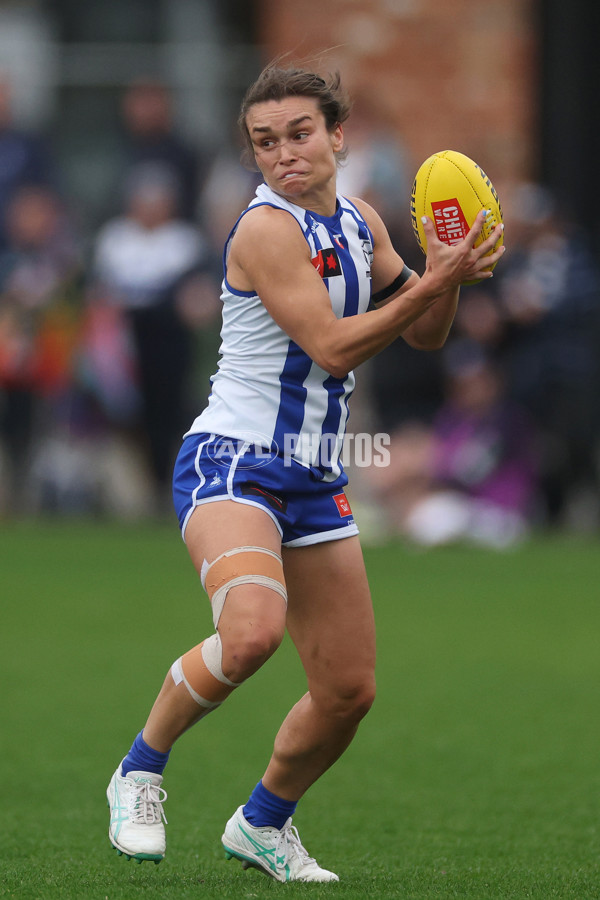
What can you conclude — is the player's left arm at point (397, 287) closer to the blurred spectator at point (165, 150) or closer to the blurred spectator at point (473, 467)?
the blurred spectator at point (473, 467)

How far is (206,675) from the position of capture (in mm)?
4301

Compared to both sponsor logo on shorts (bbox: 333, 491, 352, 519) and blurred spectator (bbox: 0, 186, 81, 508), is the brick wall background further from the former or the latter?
sponsor logo on shorts (bbox: 333, 491, 352, 519)

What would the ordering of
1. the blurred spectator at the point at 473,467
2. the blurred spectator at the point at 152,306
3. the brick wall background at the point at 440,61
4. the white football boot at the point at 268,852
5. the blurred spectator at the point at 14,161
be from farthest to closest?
the brick wall background at the point at 440,61 < the blurred spectator at the point at 14,161 < the blurred spectator at the point at 152,306 < the blurred spectator at the point at 473,467 < the white football boot at the point at 268,852

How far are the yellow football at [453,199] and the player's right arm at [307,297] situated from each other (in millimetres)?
214

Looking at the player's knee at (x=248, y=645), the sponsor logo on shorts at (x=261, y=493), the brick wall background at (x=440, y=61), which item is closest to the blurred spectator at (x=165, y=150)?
the brick wall background at (x=440, y=61)

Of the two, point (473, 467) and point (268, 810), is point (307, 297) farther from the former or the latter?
point (473, 467)

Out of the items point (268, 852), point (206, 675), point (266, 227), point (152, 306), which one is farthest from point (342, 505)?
point (152, 306)

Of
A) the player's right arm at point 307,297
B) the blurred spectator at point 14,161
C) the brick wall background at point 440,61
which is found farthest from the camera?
the brick wall background at point 440,61

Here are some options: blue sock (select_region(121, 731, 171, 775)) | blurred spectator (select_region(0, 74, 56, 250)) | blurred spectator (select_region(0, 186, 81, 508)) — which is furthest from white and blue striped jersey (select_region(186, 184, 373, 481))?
blurred spectator (select_region(0, 74, 56, 250))

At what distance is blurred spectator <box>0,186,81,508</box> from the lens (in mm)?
12875

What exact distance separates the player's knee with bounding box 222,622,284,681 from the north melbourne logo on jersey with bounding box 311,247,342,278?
1.02 meters

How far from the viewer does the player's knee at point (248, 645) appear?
419cm

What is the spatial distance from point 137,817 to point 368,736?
2.23m

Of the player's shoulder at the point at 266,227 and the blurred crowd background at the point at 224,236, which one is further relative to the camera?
the blurred crowd background at the point at 224,236
